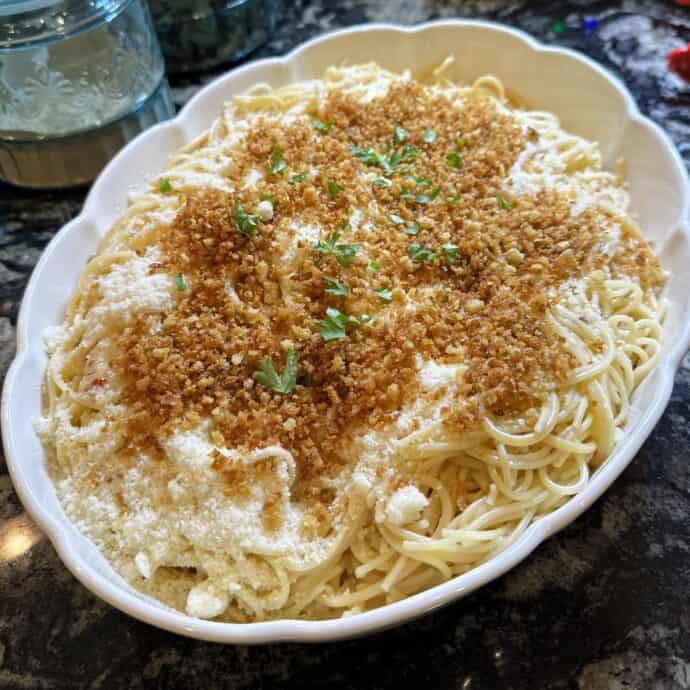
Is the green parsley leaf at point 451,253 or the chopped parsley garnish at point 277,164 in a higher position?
the chopped parsley garnish at point 277,164

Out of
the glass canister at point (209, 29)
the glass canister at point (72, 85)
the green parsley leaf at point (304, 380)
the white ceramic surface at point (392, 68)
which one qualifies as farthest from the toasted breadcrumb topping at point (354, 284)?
the glass canister at point (209, 29)

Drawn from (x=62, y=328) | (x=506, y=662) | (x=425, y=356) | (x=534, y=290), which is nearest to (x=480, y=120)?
(x=534, y=290)

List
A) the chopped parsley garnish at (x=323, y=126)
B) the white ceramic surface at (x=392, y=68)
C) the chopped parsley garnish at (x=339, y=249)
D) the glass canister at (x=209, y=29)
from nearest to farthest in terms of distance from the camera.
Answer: the white ceramic surface at (x=392, y=68)
the chopped parsley garnish at (x=339, y=249)
the chopped parsley garnish at (x=323, y=126)
the glass canister at (x=209, y=29)

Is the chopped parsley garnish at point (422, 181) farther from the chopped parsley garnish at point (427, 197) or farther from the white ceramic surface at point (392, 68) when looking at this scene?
the white ceramic surface at point (392, 68)

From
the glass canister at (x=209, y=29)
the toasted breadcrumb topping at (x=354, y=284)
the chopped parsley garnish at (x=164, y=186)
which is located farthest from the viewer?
the glass canister at (x=209, y=29)

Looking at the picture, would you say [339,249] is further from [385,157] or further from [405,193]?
[385,157]

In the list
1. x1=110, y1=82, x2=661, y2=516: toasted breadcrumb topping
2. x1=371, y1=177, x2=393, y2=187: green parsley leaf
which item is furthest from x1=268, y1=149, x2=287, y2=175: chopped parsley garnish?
x1=371, y1=177, x2=393, y2=187: green parsley leaf

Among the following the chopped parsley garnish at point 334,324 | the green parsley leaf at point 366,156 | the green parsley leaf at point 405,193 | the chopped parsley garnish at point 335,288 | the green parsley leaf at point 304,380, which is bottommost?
the green parsley leaf at point 304,380

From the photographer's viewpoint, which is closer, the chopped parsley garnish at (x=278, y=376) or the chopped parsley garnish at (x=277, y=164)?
the chopped parsley garnish at (x=278, y=376)
